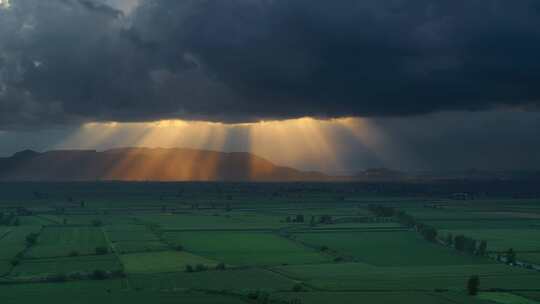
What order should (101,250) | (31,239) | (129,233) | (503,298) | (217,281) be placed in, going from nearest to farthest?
1. (503,298)
2. (217,281)
3. (101,250)
4. (31,239)
5. (129,233)

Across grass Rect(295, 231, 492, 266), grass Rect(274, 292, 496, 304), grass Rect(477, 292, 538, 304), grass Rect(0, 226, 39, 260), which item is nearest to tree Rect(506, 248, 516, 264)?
grass Rect(295, 231, 492, 266)

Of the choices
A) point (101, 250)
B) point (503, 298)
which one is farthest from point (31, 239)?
point (503, 298)

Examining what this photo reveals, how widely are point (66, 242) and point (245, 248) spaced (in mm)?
21401

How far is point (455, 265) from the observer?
2675 inches

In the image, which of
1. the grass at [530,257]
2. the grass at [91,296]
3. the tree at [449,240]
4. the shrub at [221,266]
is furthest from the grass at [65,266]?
the tree at [449,240]

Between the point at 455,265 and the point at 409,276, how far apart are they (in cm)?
872

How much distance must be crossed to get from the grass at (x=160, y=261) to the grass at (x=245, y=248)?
2.41 meters

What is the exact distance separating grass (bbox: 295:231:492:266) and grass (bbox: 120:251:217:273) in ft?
53.9

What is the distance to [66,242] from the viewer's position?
278 feet

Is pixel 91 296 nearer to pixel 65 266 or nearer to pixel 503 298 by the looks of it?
pixel 65 266

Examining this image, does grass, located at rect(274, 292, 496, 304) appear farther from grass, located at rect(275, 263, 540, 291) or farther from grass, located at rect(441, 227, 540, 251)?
grass, located at rect(441, 227, 540, 251)

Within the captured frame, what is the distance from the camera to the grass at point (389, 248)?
2808 inches

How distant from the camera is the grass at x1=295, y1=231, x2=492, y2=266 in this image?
234 feet

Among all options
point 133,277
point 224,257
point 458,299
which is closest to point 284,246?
point 224,257
